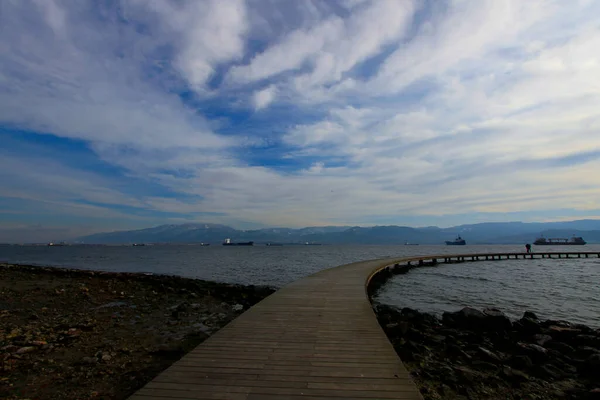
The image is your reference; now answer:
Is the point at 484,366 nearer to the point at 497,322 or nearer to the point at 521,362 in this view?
the point at 521,362

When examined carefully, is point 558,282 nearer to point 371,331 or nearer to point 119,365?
point 371,331

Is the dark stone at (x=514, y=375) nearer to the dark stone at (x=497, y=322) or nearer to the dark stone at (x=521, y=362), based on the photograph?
the dark stone at (x=521, y=362)

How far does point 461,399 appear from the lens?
599 centimetres

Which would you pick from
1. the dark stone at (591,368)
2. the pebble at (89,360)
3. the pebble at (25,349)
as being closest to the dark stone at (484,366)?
the dark stone at (591,368)

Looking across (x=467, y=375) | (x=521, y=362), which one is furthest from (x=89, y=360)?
(x=521, y=362)

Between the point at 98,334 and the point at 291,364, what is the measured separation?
7.18 metres

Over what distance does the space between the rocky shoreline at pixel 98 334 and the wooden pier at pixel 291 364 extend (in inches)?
68.7

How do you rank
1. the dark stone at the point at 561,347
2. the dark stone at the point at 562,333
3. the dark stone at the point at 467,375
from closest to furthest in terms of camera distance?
the dark stone at the point at 467,375 → the dark stone at the point at 561,347 → the dark stone at the point at 562,333

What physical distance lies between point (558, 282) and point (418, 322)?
22.5 meters

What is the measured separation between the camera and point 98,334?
372 inches

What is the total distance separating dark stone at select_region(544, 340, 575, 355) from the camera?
30.8ft

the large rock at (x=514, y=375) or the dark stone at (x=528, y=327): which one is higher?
the large rock at (x=514, y=375)

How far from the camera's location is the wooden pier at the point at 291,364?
4.46 meters

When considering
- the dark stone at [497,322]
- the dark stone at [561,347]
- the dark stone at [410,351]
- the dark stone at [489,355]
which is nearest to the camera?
the dark stone at [410,351]
